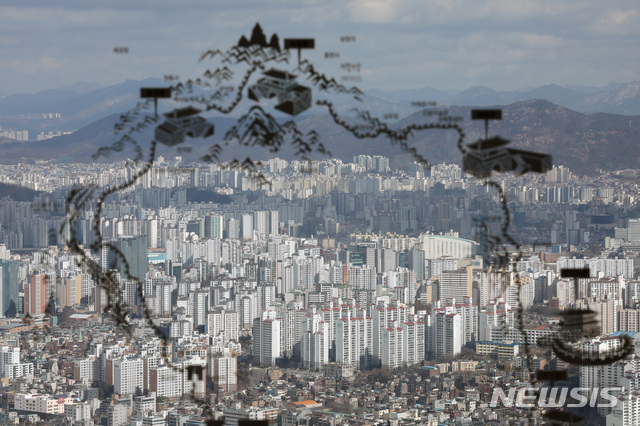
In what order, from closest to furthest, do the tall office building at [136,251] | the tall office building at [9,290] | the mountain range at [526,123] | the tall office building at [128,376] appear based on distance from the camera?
the tall office building at [128,376] → the tall office building at [9,290] → the tall office building at [136,251] → the mountain range at [526,123]

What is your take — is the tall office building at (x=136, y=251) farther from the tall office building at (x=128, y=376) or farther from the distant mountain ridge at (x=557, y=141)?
the tall office building at (x=128, y=376)

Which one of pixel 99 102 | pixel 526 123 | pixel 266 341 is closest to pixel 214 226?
pixel 99 102

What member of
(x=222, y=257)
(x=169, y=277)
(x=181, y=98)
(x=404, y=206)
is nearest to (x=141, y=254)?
(x=169, y=277)

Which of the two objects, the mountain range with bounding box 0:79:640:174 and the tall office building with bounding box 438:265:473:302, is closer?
the tall office building with bounding box 438:265:473:302

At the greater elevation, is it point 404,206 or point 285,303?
point 404,206

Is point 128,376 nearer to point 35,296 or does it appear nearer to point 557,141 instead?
point 35,296

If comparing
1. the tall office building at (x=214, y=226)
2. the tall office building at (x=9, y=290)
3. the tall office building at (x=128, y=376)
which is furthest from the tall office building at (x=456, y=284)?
the tall office building at (x=214, y=226)

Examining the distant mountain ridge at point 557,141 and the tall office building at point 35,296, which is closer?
the tall office building at point 35,296

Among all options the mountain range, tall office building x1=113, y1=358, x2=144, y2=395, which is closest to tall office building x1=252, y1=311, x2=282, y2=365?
tall office building x1=113, y1=358, x2=144, y2=395

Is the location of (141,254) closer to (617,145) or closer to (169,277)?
(169,277)

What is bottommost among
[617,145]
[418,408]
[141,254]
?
[418,408]

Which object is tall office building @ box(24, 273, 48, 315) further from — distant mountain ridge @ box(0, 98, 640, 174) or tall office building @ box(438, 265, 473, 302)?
tall office building @ box(438, 265, 473, 302)
